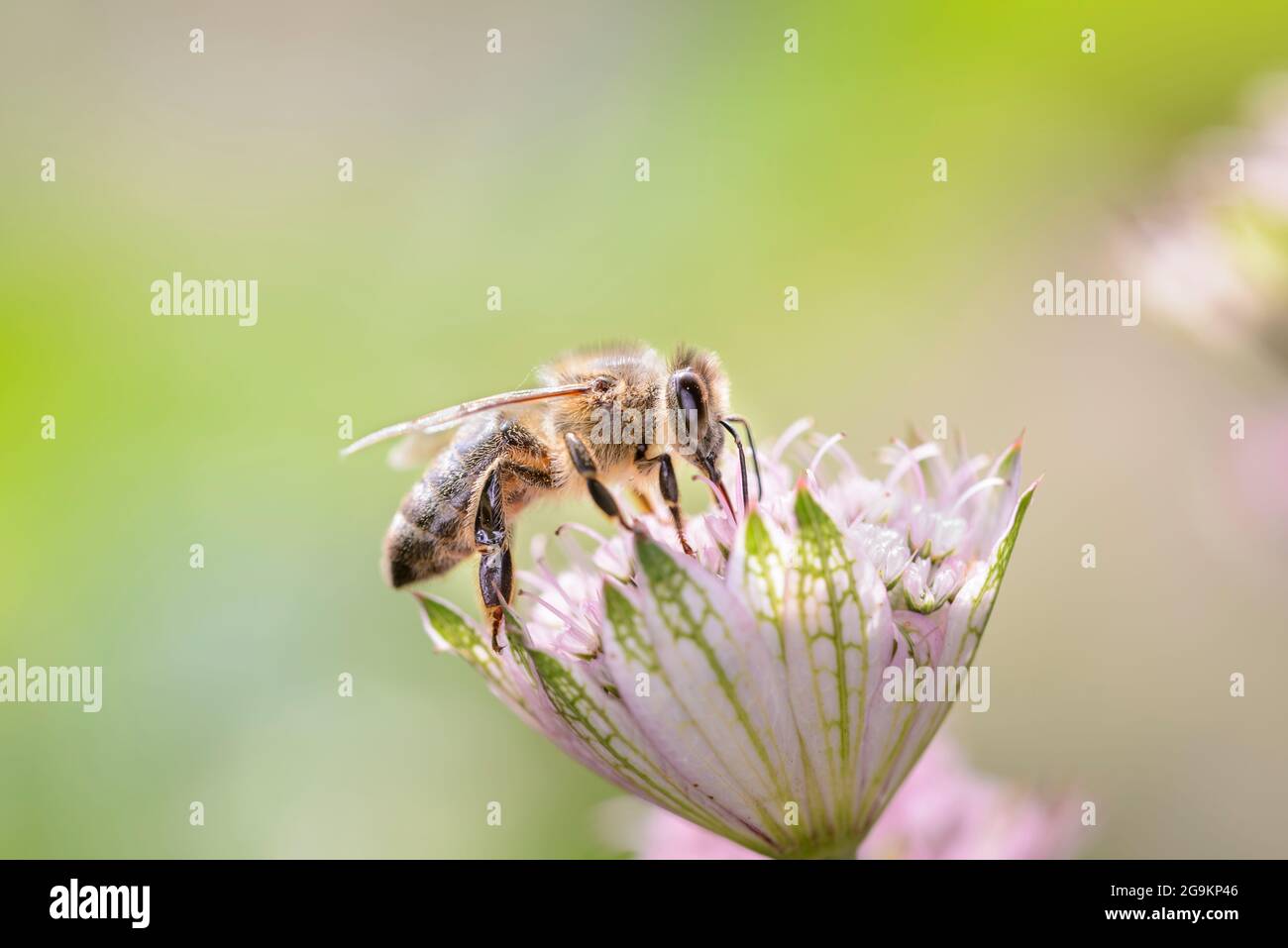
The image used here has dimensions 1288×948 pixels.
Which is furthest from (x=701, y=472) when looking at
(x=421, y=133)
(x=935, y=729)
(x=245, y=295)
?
(x=421, y=133)

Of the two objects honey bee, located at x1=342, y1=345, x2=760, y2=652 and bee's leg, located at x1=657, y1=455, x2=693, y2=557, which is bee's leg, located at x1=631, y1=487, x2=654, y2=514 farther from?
bee's leg, located at x1=657, y1=455, x2=693, y2=557

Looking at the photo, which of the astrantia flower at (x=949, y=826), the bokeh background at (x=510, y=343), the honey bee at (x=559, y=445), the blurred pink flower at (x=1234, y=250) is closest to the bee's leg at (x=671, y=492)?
the honey bee at (x=559, y=445)

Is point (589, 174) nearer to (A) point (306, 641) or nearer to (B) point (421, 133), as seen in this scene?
(B) point (421, 133)

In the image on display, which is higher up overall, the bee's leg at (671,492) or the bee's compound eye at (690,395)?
the bee's compound eye at (690,395)

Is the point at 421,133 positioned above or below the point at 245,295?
above

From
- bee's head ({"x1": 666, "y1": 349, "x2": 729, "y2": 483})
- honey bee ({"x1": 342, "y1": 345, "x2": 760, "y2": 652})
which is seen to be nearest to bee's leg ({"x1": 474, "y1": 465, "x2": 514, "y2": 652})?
honey bee ({"x1": 342, "y1": 345, "x2": 760, "y2": 652})

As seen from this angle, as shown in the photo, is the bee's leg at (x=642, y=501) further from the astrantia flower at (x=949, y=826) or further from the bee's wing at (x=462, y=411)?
the astrantia flower at (x=949, y=826)
